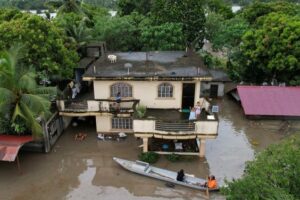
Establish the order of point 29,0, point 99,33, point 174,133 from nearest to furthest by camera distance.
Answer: point 174,133
point 99,33
point 29,0

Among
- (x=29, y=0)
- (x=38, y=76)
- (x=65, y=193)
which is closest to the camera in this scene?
(x=65, y=193)

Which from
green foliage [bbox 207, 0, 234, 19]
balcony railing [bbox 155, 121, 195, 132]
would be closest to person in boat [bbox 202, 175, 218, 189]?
balcony railing [bbox 155, 121, 195, 132]

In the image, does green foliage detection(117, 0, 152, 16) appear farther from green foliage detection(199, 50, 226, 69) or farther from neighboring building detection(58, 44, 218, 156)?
neighboring building detection(58, 44, 218, 156)

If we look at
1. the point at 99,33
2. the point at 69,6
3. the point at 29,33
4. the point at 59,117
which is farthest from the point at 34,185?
the point at 69,6

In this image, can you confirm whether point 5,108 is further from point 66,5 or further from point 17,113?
point 66,5

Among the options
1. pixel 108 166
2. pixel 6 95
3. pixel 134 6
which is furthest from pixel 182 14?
pixel 6 95

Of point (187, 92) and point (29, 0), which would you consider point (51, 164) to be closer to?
point (187, 92)

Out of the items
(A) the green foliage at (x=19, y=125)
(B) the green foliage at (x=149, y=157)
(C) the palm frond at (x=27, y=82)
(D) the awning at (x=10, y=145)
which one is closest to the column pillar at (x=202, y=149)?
(B) the green foliage at (x=149, y=157)
